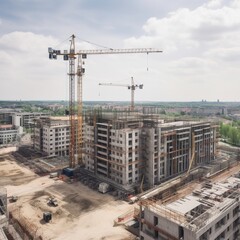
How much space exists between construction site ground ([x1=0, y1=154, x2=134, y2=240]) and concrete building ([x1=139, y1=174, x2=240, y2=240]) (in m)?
11.7

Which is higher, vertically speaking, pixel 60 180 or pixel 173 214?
pixel 173 214

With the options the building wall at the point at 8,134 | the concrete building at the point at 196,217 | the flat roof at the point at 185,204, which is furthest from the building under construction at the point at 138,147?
the building wall at the point at 8,134

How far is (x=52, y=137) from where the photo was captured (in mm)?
109312

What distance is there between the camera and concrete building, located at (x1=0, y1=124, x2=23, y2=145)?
477 ft

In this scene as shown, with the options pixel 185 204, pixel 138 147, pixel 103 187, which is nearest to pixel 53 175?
pixel 103 187

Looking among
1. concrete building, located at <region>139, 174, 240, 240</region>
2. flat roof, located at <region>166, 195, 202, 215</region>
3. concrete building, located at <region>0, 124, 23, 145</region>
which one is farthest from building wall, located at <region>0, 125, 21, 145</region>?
flat roof, located at <region>166, 195, 202, 215</region>

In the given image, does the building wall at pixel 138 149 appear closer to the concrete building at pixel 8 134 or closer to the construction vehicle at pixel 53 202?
the construction vehicle at pixel 53 202

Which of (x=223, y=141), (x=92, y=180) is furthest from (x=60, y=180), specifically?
(x=223, y=141)

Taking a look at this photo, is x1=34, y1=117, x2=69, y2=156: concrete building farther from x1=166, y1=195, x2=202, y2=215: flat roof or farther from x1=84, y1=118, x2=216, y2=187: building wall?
x1=166, y1=195, x2=202, y2=215: flat roof

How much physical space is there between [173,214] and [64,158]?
241 ft

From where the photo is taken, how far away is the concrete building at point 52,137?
109 meters

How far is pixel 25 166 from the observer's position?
318 ft

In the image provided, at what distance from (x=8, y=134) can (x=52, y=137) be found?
5253 centimetres

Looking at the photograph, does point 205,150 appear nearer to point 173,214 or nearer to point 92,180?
point 92,180
